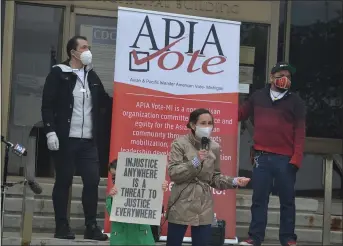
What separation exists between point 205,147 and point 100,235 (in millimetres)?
1549

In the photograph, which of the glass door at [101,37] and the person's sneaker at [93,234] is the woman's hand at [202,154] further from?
the glass door at [101,37]

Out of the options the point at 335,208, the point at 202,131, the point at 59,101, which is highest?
the point at 59,101

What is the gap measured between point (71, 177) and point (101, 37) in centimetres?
277

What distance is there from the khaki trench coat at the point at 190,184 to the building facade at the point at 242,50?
295 cm

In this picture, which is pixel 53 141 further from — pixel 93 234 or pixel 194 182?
pixel 194 182

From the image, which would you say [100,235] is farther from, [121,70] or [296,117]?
[296,117]

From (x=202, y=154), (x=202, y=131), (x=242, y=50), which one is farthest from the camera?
(x=242, y=50)

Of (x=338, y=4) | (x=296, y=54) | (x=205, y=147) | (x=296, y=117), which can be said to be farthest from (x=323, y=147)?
(x=205, y=147)

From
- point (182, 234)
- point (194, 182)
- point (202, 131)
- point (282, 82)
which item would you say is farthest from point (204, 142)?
point (282, 82)

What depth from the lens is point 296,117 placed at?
19.0 feet

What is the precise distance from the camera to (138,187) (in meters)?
4.80

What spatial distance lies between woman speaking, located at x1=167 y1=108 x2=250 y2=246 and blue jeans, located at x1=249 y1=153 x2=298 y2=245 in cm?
83

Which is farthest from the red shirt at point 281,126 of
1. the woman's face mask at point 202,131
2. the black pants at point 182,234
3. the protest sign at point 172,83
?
A: the black pants at point 182,234

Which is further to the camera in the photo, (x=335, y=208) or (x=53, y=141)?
(x=335, y=208)
